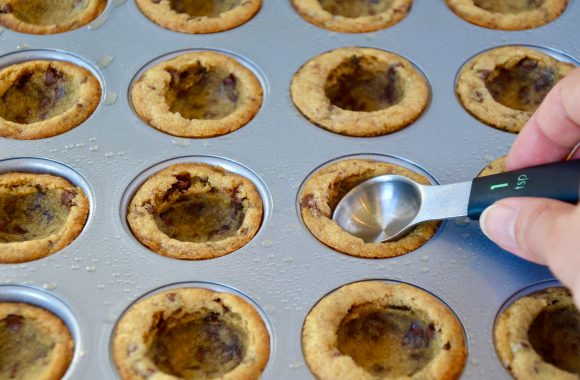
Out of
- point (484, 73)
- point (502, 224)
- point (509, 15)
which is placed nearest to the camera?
point (502, 224)

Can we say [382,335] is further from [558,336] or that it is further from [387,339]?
[558,336]

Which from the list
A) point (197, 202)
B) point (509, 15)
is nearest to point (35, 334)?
point (197, 202)

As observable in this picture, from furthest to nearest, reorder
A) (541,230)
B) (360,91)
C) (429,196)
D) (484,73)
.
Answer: (360,91)
(484,73)
(429,196)
(541,230)

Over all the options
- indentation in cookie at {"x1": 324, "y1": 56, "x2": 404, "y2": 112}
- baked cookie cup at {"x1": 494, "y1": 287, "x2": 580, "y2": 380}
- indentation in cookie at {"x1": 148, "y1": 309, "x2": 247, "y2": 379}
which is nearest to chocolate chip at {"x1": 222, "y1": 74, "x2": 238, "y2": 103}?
indentation in cookie at {"x1": 324, "y1": 56, "x2": 404, "y2": 112}

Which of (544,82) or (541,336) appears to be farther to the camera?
(544,82)

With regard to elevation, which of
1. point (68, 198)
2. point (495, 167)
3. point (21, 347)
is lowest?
point (495, 167)

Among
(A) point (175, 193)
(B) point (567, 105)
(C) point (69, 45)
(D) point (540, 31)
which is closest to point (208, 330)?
(A) point (175, 193)

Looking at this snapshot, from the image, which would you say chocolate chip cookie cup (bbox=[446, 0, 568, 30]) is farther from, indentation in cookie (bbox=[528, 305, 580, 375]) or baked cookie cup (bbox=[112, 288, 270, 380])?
baked cookie cup (bbox=[112, 288, 270, 380])

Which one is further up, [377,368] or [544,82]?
[544,82]

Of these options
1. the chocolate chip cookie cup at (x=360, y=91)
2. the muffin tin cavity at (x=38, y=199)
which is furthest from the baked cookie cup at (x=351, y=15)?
the muffin tin cavity at (x=38, y=199)
